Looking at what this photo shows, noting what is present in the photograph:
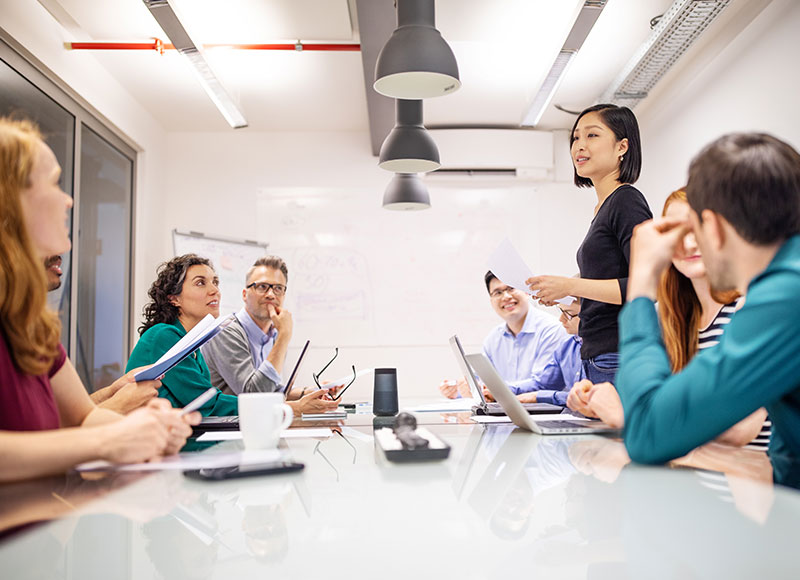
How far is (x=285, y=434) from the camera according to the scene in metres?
1.48

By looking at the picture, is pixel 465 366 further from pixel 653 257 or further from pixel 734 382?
pixel 734 382

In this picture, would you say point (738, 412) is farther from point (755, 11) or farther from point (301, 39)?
point (301, 39)

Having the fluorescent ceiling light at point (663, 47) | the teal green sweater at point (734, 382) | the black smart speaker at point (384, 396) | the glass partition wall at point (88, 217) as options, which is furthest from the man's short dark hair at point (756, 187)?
the glass partition wall at point (88, 217)

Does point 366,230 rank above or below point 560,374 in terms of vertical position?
above

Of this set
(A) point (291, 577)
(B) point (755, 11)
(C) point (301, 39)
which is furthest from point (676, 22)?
(A) point (291, 577)

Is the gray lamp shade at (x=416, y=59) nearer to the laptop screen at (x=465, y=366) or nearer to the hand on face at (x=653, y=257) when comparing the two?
the laptop screen at (x=465, y=366)

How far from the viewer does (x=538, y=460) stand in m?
1.11

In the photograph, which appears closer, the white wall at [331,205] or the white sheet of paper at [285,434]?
the white sheet of paper at [285,434]

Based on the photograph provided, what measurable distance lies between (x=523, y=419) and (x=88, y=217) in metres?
3.72

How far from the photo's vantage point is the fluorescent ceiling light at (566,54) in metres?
3.02

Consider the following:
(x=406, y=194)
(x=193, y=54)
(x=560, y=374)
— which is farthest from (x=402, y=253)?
(x=560, y=374)

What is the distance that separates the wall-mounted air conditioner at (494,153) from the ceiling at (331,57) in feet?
0.33

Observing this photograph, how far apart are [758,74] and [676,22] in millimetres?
534

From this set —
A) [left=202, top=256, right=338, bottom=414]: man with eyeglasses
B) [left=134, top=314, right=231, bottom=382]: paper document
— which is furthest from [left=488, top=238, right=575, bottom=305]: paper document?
[left=134, top=314, right=231, bottom=382]: paper document
